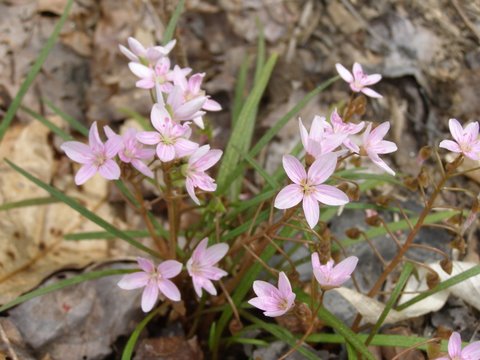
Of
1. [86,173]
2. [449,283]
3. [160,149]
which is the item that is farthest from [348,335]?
[86,173]

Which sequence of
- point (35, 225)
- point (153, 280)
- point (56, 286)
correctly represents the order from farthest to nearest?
point (35, 225) → point (56, 286) → point (153, 280)

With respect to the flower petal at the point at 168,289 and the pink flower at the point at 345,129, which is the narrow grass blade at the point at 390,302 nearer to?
the pink flower at the point at 345,129

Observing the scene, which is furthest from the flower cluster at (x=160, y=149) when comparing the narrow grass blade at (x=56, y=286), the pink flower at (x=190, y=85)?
the narrow grass blade at (x=56, y=286)

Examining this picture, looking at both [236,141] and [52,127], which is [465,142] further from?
[52,127]

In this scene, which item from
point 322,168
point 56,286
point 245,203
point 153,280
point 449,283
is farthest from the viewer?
point 245,203

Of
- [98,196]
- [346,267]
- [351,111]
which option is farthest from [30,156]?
[346,267]

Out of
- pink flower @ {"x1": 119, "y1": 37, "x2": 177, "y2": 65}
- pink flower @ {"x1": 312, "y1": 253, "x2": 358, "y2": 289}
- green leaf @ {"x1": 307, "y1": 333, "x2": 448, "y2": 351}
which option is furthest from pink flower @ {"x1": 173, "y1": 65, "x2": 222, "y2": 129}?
green leaf @ {"x1": 307, "y1": 333, "x2": 448, "y2": 351}
